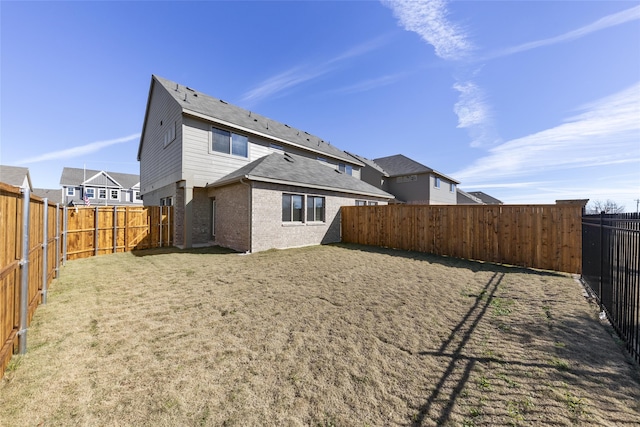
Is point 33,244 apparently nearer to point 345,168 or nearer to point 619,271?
point 619,271

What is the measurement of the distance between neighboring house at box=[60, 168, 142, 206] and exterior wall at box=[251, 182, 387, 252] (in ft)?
123

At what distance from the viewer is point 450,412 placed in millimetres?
2277

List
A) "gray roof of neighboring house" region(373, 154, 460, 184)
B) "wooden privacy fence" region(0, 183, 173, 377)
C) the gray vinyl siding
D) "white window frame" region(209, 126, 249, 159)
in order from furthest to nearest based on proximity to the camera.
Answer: "gray roof of neighboring house" region(373, 154, 460, 184), "white window frame" region(209, 126, 249, 159), the gray vinyl siding, "wooden privacy fence" region(0, 183, 173, 377)

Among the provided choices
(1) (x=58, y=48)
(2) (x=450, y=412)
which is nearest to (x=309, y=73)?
(1) (x=58, y=48)

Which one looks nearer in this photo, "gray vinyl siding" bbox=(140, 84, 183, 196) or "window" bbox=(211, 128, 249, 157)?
"gray vinyl siding" bbox=(140, 84, 183, 196)

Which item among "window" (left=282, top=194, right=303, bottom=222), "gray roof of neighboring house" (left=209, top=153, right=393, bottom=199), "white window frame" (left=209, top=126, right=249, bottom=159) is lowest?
"window" (left=282, top=194, right=303, bottom=222)

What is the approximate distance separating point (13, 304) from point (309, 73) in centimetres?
1723

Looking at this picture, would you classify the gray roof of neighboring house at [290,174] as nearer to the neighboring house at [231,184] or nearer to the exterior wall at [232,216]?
the neighboring house at [231,184]

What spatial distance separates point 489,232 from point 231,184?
11.4 metres

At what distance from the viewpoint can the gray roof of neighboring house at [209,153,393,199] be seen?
1080cm

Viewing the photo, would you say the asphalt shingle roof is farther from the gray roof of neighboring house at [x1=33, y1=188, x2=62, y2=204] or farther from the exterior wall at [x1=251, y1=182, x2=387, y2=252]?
the exterior wall at [x1=251, y1=182, x2=387, y2=252]

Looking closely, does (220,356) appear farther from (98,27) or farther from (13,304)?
(98,27)

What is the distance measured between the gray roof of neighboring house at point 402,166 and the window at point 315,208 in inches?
644

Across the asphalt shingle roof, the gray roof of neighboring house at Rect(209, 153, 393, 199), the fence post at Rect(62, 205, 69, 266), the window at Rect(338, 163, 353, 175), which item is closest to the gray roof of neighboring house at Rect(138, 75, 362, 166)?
the gray roof of neighboring house at Rect(209, 153, 393, 199)
